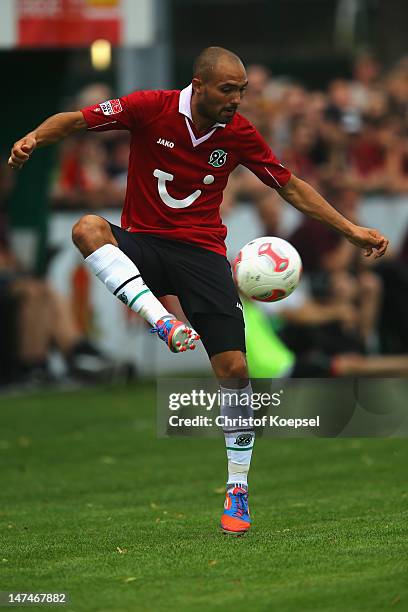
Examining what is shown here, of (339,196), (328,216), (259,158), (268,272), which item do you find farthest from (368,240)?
(339,196)

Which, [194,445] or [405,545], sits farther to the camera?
[194,445]

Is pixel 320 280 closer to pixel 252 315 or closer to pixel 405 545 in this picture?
pixel 252 315

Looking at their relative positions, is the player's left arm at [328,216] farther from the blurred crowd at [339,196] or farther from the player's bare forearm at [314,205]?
the blurred crowd at [339,196]

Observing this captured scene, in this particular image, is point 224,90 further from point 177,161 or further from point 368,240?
point 368,240

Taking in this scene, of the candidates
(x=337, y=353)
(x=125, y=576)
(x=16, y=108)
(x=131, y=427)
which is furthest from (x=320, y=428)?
(x=16, y=108)

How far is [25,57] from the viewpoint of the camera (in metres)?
16.8

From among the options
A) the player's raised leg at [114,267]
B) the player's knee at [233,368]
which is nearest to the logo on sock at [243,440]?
the player's knee at [233,368]

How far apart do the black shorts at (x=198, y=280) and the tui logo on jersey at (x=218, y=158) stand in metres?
0.47

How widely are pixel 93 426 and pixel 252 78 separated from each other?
702 cm

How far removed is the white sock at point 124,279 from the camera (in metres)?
6.95

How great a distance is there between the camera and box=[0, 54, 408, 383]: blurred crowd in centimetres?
1552

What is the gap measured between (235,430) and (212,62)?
1978 millimetres

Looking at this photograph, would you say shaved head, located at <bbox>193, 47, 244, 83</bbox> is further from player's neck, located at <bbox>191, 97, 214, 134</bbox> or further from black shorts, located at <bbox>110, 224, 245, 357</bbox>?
black shorts, located at <bbox>110, 224, 245, 357</bbox>

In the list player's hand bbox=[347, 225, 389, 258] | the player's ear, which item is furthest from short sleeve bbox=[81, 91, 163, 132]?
player's hand bbox=[347, 225, 389, 258]
